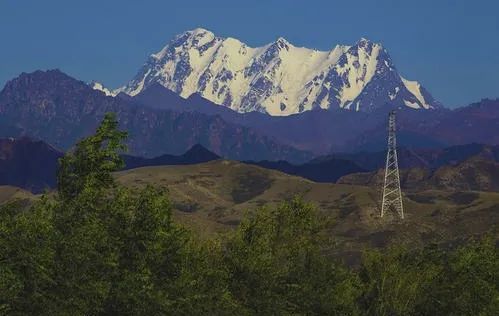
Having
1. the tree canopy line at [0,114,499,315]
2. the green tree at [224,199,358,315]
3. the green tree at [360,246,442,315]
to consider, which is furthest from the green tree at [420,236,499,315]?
the green tree at [224,199,358,315]

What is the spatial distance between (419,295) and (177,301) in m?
29.6

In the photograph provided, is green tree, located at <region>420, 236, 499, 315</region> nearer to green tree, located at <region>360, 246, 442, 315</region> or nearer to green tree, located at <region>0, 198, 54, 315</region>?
green tree, located at <region>360, 246, 442, 315</region>

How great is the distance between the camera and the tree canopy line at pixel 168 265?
2621 inches

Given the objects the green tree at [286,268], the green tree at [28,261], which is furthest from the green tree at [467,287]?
the green tree at [28,261]

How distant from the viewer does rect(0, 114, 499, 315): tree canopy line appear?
218 feet

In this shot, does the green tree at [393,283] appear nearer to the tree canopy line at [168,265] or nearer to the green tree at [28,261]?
the tree canopy line at [168,265]

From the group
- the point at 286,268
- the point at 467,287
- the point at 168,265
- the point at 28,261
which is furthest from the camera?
the point at 467,287

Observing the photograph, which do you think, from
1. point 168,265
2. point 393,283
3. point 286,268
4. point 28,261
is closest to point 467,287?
point 393,283

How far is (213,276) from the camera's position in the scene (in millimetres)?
80062

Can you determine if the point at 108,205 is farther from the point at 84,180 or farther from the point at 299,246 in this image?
the point at 299,246

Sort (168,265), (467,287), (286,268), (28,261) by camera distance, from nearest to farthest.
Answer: (28,261) < (168,265) < (286,268) < (467,287)

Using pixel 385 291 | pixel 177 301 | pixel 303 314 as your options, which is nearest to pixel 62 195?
pixel 177 301

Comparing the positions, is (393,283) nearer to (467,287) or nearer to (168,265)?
(467,287)

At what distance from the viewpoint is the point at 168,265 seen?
249 ft
